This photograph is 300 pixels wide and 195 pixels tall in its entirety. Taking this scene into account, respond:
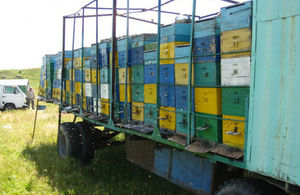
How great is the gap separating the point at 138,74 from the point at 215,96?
7.06 ft

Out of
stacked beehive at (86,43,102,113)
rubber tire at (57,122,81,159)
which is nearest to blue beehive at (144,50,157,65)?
stacked beehive at (86,43,102,113)

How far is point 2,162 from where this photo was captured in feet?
28.1

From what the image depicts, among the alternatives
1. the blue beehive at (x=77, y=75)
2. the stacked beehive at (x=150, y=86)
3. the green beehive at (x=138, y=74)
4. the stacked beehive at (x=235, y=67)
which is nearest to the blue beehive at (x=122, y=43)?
the green beehive at (x=138, y=74)

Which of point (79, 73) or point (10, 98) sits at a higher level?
point (79, 73)

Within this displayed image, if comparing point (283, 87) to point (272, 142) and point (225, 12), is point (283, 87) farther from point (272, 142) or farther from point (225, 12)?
point (225, 12)

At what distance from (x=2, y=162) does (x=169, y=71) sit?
260 inches

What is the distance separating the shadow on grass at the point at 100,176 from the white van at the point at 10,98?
13565 mm

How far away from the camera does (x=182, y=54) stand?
4242 millimetres

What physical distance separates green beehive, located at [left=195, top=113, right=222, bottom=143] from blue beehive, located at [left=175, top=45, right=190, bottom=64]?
86 cm

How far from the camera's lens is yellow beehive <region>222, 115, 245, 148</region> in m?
3.34

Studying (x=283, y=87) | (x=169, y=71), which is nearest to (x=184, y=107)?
(x=169, y=71)

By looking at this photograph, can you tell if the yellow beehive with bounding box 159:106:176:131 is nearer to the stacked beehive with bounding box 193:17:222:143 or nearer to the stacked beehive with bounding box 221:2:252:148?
the stacked beehive with bounding box 193:17:222:143

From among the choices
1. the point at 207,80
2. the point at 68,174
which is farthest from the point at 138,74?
the point at 68,174

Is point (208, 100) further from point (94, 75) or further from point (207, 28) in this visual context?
point (94, 75)
